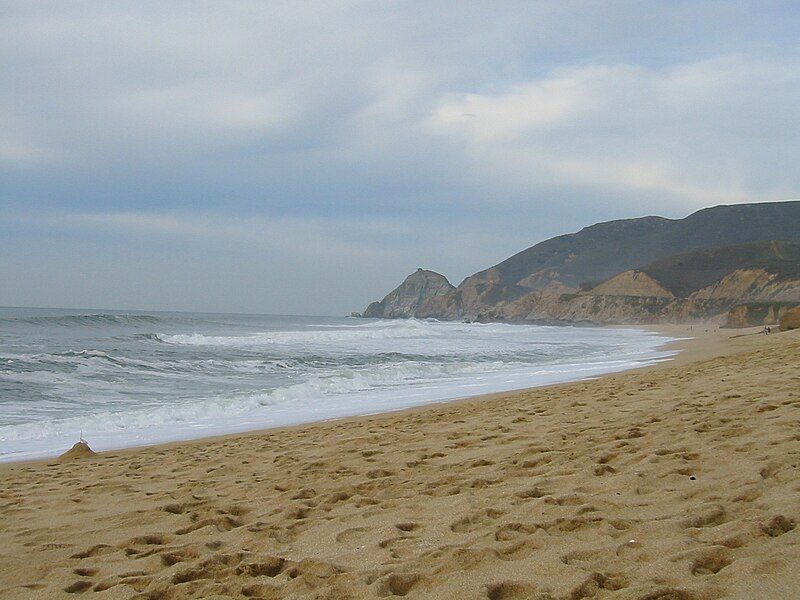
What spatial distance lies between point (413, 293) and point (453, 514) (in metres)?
172

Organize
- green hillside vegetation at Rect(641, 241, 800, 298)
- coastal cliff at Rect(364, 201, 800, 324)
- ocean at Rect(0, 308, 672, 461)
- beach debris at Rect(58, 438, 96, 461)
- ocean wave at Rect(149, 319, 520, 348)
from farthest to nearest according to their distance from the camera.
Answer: green hillside vegetation at Rect(641, 241, 800, 298) → coastal cliff at Rect(364, 201, 800, 324) → ocean wave at Rect(149, 319, 520, 348) → ocean at Rect(0, 308, 672, 461) → beach debris at Rect(58, 438, 96, 461)

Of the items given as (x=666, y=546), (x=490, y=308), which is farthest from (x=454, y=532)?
(x=490, y=308)

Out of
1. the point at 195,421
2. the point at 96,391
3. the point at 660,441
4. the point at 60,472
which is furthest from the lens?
the point at 96,391

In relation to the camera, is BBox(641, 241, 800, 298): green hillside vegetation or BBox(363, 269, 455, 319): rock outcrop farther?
BBox(363, 269, 455, 319): rock outcrop

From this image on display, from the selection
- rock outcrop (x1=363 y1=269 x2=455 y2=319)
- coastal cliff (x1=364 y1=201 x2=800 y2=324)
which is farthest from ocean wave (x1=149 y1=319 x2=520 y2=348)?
rock outcrop (x1=363 y1=269 x2=455 y2=319)

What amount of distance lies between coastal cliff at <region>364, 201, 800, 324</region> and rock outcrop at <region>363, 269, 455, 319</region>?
47 cm

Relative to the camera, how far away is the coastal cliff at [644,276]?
7025cm

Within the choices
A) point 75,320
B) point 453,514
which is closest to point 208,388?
point 453,514

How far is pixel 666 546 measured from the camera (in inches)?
105

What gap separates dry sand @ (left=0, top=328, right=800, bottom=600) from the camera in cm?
256

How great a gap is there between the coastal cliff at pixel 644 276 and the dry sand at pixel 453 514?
138ft

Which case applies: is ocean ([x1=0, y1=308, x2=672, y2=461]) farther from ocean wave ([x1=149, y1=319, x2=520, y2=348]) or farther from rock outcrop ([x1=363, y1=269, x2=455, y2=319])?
rock outcrop ([x1=363, y1=269, x2=455, y2=319])

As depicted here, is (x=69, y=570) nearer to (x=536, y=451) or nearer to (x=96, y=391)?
(x=536, y=451)

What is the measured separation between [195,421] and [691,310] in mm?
71016
